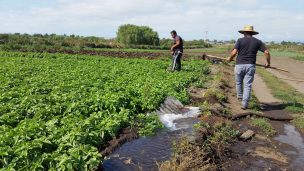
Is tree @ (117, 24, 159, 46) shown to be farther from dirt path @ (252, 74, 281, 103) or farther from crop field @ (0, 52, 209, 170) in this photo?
crop field @ (0, 52, 209, 170)

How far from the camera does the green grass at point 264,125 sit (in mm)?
9432

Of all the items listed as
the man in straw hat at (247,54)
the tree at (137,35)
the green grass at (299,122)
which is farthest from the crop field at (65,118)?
the tree at (137,35)

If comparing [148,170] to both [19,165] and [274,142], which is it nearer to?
[19,165]

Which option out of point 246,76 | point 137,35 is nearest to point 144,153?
point 246,76

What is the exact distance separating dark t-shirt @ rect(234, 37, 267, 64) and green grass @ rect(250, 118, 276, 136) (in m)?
1.77

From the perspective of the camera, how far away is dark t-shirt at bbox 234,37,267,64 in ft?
36.1

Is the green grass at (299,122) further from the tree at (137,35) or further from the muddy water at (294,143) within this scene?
the tree at (137,35)

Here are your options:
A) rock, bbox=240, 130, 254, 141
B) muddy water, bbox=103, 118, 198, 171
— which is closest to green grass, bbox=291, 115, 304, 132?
rock, bbox=240, 130, 254, 141

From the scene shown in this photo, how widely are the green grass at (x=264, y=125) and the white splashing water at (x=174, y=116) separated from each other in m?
1.44

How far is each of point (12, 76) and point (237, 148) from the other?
9461 mm

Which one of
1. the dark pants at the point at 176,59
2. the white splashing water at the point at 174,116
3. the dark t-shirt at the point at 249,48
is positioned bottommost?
the white splashing water at the point at 174,116

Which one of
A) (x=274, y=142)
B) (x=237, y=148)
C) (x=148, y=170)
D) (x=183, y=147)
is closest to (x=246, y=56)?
(x=274, y=142)

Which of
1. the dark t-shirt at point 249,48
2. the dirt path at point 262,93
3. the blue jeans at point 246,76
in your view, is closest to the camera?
the dark t-shirt at point 249,48

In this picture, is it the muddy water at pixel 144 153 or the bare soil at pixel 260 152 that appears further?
the bare soil at pixel 260 152
